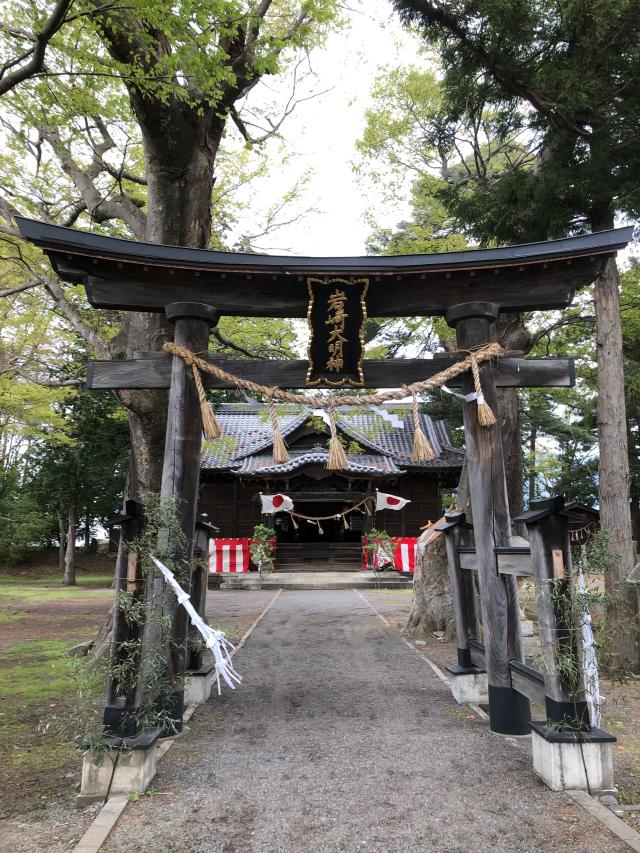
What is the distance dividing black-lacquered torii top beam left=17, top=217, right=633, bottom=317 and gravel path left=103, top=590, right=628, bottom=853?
4.03 m

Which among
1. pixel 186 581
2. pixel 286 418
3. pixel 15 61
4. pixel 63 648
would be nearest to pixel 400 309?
pixel 186 581

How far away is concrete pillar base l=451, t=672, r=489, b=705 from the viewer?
5715 mm

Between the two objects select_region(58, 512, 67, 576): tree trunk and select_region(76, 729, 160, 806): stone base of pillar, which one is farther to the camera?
select_region(58, 512, 67, 576): tree trunk

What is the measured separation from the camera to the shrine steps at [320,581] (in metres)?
18.2

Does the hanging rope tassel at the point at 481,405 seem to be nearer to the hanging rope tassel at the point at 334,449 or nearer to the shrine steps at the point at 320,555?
the hanging rope tassel at the point at 334,449

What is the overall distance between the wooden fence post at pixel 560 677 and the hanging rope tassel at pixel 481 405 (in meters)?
1.19

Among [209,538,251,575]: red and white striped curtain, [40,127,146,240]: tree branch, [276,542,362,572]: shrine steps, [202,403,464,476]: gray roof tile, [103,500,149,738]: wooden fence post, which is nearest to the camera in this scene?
[103,500,149,738]: wooden fence post

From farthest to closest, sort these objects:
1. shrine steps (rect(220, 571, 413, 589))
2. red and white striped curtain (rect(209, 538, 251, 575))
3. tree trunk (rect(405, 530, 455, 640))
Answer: red and white striped curtain (rect(209, 538, 251, 575)), shrine steps (rect(220, 571, 413, 589)), tree trunk (rect(405, 530, 455, 640))

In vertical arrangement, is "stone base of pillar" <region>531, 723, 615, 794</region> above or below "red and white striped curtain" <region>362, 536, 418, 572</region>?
below

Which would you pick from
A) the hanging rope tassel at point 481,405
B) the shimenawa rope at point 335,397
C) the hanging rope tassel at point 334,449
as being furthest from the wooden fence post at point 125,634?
the hanging rope tassel at point 481,405

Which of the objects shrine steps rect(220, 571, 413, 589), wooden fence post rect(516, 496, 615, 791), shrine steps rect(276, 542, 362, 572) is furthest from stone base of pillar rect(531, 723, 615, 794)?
shrine steps rect(276, 542, 362, 572)

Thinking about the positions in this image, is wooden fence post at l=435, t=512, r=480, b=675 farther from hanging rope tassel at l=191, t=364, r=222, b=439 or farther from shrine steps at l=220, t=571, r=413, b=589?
shrine steps at l=220, t=571, r=413, b=589

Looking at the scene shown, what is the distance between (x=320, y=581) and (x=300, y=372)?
13.8 meters

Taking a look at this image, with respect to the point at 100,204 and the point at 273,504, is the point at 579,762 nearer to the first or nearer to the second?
the point at 100,204
